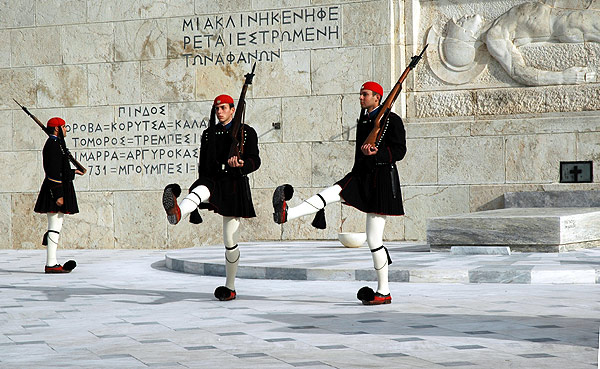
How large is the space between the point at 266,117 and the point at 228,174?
6.47 metres

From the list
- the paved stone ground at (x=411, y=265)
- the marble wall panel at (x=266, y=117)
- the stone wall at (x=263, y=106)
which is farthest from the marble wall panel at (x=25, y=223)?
the paved stone ground at (x=411, y=265)

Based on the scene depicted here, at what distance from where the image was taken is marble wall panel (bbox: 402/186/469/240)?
12.9 metres

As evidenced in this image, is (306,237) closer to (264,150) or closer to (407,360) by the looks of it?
(264,150)

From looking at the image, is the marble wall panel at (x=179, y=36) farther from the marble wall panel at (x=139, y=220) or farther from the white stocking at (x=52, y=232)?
the white stocking at (x=52, y=232)

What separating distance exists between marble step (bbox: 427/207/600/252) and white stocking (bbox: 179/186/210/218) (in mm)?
4140

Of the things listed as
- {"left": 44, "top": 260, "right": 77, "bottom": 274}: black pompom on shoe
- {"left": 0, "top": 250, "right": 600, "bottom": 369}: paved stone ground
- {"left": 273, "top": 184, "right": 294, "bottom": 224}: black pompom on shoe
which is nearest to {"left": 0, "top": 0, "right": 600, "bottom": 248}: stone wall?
{"left": 44, "top": 260, "right": 77, "bottom": 274}: black pompom on shoe

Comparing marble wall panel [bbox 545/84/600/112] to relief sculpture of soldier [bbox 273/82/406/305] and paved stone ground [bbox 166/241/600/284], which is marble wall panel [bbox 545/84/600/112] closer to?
paved stone ground [bbox 166/241/600/284]

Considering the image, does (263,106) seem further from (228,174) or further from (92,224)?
(228,174)

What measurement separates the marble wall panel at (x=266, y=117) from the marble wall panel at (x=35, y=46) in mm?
3279

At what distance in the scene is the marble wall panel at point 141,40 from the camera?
14.2 meters

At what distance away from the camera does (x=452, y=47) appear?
13.3 meters

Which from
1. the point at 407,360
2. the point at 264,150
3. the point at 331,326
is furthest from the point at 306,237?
the point at 407,360

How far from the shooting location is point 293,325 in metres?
5.88

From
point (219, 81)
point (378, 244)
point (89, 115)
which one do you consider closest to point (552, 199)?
point (219, 81)
